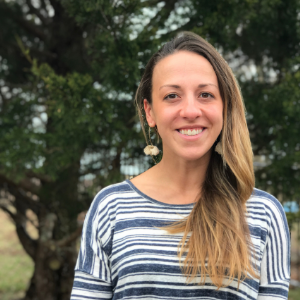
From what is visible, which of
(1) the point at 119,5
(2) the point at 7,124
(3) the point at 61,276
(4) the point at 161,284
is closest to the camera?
(4) the point at 161,284

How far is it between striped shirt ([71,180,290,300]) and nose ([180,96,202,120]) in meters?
0.37

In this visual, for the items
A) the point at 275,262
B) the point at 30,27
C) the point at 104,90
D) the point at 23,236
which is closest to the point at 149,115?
the point at 275,262

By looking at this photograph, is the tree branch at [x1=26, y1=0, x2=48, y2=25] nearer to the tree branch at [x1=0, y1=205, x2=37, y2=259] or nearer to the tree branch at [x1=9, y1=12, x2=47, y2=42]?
the tree branch at [x1=9, y1=12, x2=47, y2=42]

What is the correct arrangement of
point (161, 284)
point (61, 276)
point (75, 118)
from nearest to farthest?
point (161, 284) < point (75, 118) < point (61, 276)

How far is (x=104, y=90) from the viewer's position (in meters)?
2.88

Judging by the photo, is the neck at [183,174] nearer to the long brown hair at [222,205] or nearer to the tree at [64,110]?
the long brown hair at [222,205]

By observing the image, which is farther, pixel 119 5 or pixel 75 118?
pixel 75 118

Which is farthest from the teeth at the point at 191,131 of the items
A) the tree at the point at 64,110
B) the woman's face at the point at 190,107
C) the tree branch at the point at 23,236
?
the tree branch at the point at 23,236

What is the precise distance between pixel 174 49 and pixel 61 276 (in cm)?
362

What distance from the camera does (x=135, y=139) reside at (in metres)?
2.81

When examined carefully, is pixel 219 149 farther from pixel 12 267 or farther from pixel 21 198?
pixel 12 267

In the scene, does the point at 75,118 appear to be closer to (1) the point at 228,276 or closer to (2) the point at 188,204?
(2) the point at 188,204

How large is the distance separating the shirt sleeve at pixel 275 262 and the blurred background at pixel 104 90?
1.07 meters

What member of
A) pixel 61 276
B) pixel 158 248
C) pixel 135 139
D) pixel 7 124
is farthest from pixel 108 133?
pixel 61 276
